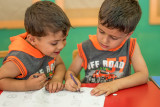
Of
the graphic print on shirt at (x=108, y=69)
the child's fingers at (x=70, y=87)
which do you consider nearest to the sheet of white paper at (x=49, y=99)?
the child's fingers at (x=70, y=87)

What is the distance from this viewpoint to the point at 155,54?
1.92 m

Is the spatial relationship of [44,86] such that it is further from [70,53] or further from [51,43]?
[70,53]

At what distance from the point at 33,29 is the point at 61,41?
0.48 feet

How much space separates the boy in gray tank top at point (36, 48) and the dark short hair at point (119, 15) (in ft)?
0.62

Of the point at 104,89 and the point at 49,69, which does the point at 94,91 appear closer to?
the point at 104,89

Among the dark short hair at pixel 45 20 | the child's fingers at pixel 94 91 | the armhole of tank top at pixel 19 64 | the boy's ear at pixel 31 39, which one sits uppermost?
the dark short hair at pixel 45 20

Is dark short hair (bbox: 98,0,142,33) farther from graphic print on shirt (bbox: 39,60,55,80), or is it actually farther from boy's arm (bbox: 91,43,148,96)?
graphic print on shirt (bbox: 39,60,55,80)

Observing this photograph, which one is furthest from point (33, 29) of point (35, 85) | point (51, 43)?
point (35, 85)

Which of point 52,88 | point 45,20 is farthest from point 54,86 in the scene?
point 45,20

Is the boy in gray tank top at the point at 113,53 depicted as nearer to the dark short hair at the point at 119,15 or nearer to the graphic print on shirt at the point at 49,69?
the dark short hair at the point at 119,15

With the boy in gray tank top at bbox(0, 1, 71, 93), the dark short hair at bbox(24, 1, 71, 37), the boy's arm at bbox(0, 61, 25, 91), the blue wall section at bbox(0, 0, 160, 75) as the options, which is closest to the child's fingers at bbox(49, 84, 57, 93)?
the boy in gray tank top at bbox(0, 1, 71, 93)

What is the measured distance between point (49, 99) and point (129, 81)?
1.28ft

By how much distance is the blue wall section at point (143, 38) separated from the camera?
6.05 feet

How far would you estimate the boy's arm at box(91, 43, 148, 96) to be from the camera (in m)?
0.87
